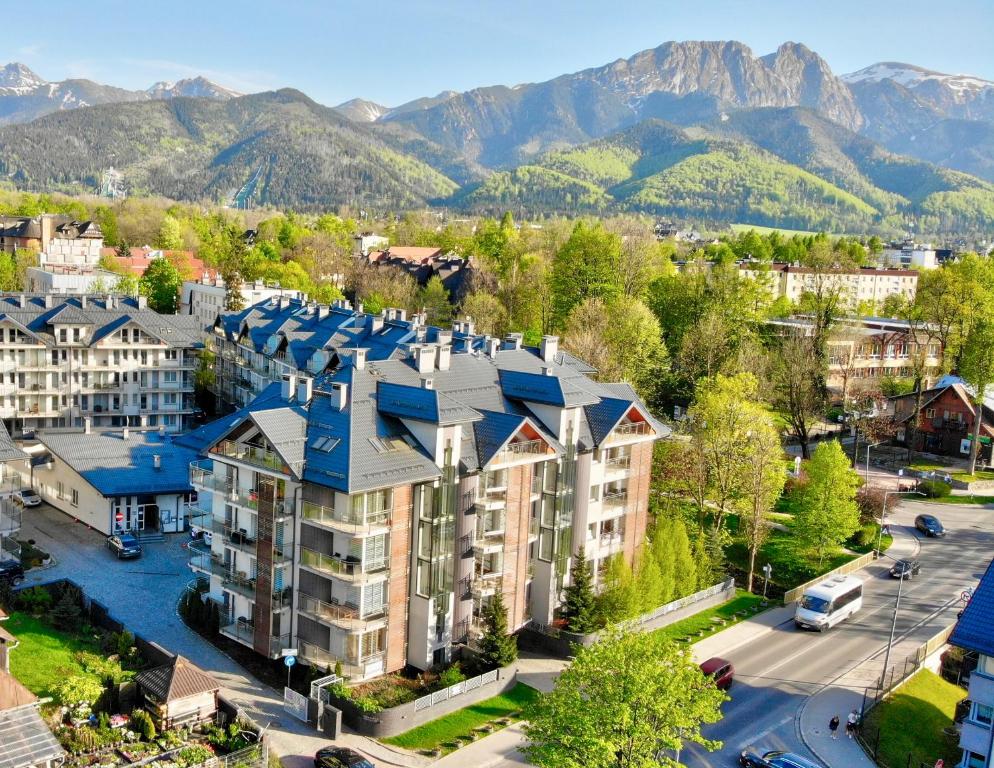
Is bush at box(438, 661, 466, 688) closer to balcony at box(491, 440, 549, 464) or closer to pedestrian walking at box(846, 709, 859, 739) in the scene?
balcony at box(491, 440, 549, 464)

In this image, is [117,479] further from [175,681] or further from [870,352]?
[870,352]

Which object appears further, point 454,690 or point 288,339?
point 288,339

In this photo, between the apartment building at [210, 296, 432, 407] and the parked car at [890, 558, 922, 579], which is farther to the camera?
the apartment building at [210, 296, 432, 407]

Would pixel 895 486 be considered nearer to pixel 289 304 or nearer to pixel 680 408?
pixel 680 408

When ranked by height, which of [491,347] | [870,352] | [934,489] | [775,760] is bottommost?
[775,760]

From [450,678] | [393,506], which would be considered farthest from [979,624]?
[393,506]

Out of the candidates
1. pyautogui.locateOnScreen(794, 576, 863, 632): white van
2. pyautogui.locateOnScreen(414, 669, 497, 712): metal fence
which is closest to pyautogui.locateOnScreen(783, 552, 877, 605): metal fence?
pyautogui.locateOnScreen(794, 576, 863, 632): white van
